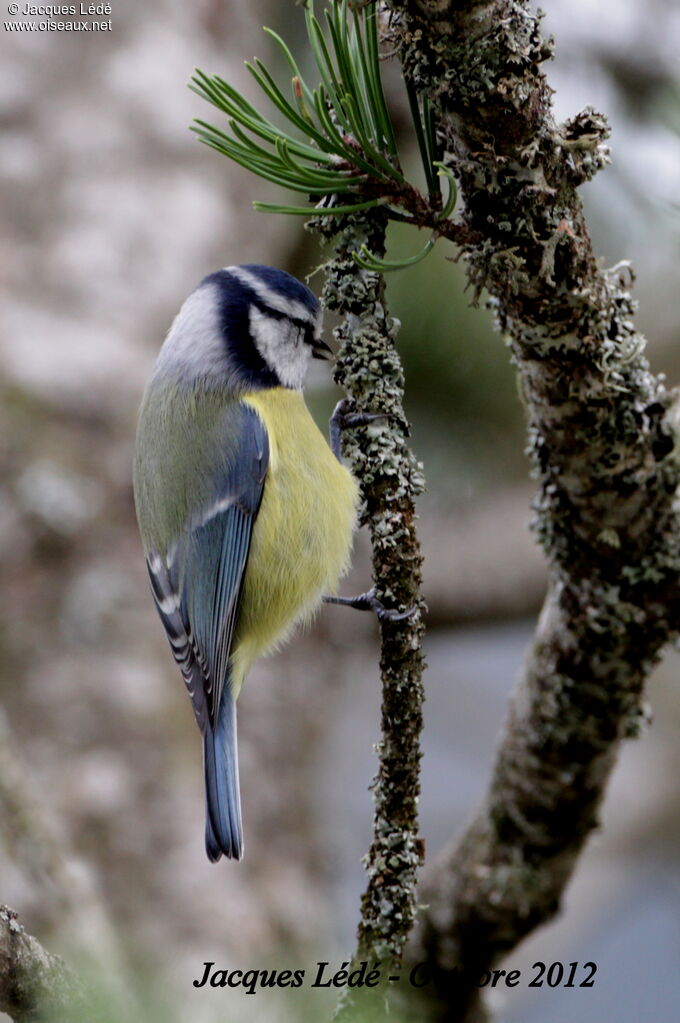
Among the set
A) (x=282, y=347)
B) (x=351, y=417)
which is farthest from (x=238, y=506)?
(x=351, y=417)

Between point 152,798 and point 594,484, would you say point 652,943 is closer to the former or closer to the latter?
point 152,798

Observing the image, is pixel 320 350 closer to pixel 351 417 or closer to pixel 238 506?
pixel 238 506

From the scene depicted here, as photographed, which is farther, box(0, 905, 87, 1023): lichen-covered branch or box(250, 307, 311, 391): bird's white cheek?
box(250, 307, 311, 391): bird's white cheek

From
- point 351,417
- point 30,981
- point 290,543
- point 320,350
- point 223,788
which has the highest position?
point 320,350

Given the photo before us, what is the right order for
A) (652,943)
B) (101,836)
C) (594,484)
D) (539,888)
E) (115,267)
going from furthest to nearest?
(652,943), (115,267), (101,836), (539,888), (594,484)

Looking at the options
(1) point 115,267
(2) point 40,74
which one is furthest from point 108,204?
(2) point 40,74

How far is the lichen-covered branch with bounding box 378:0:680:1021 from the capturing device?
60 cm

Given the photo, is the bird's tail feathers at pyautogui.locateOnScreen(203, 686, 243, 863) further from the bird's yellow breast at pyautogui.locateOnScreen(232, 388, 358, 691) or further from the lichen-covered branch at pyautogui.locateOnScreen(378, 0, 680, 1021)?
the lichen-covered branch at pyautogui.locateOnScreen(378, 0, 680, 1021)

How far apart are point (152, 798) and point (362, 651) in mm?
452

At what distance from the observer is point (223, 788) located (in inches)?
38.4

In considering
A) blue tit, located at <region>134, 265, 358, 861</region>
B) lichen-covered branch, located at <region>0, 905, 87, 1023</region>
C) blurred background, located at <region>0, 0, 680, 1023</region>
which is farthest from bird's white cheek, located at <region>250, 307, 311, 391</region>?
lichen-covered branch, located at <region>0, 905, 87, 1023</region>

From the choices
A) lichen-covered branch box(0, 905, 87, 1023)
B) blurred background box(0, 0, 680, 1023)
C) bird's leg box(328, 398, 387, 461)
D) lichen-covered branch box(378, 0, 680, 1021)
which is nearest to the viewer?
lichen-covered branch box(0, 905, 87, 1023)

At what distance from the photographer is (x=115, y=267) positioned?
5.31ft

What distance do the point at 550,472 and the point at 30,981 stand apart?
0.54 metres
